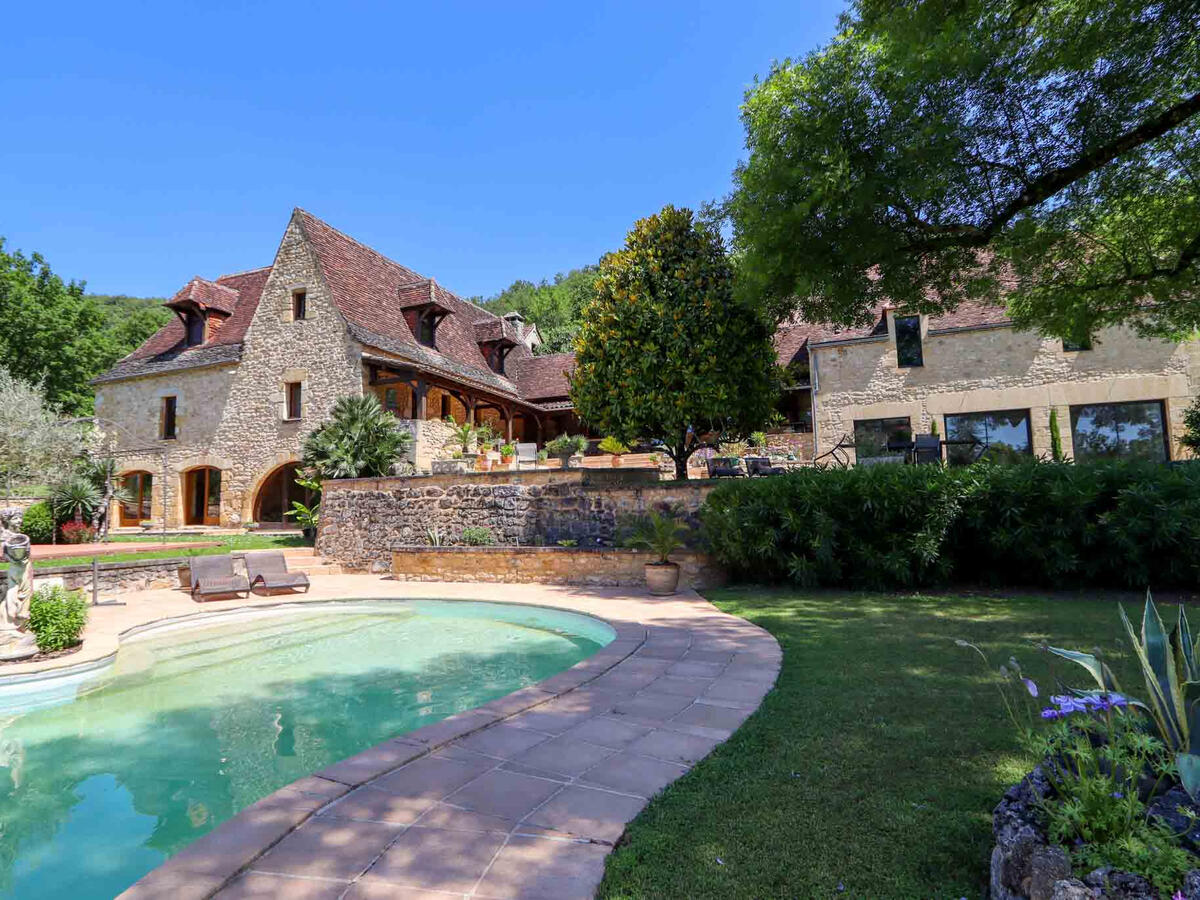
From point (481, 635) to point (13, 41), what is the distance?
41.0 ft

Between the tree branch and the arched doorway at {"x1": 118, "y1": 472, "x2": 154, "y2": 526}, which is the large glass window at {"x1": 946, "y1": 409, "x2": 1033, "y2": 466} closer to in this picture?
the tree branch

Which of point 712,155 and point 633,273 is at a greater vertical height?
point 712,155

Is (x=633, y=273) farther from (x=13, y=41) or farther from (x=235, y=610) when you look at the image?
(x=13, y=41)

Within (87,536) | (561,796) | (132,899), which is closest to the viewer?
(132,899)

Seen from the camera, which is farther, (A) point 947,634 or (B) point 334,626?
(B) point 334,626

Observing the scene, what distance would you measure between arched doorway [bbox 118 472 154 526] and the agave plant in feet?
95.2

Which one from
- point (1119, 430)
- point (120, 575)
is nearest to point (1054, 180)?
point (1119, 430)

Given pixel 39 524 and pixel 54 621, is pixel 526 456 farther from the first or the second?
pixel 39 524

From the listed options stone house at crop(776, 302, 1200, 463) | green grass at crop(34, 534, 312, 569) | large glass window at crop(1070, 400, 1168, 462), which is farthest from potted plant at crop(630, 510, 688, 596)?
large glass window at crop(1070, 400, 1168, 462)

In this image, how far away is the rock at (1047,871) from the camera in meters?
1.64

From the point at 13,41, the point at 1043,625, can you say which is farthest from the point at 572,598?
the point at 13,41

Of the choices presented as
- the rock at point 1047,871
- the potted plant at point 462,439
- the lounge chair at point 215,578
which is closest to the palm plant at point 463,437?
the potted plant at point 462,439

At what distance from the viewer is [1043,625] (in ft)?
19.4

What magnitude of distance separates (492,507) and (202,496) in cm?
1627
